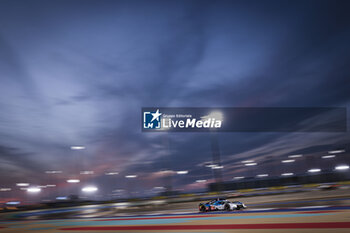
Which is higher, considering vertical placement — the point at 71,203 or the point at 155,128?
the point at 155,128

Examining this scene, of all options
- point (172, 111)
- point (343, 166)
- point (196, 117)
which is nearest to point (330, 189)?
point (196, 117)

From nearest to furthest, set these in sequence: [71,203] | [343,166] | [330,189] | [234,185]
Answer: [330,189] → [71,203] → [234,185] → [343,166]

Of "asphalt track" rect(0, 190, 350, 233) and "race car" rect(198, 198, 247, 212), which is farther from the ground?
"race car" rect(198, 198, 247, 212)

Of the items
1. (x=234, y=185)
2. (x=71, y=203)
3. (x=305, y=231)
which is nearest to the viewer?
(x=305, y=231)

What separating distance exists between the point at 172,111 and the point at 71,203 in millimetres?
31408

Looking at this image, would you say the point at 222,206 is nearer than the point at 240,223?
No

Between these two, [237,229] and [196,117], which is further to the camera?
[196,117]

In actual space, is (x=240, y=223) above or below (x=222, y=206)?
below

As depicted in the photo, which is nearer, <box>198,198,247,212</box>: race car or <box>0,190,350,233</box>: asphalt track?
<box>0,190,350,233</box>: asphalt track

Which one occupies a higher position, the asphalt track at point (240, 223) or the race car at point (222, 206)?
the race car at point (222, 206)

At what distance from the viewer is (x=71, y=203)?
4322cm

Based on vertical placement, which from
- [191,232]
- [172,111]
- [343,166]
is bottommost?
[191,232]

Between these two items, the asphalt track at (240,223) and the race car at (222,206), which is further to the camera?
the race car at (222,206)

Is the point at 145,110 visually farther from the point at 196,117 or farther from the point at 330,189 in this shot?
the point at 330,189
